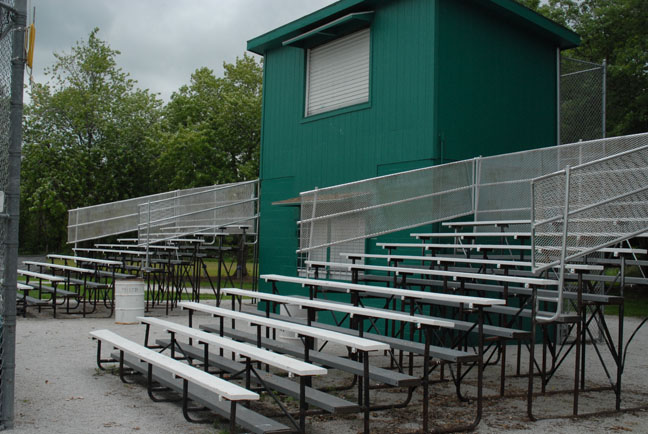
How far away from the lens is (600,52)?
23000 millimetres

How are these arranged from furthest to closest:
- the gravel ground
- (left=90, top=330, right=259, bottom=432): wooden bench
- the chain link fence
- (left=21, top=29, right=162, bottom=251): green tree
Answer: (left=21, top=29, right=162, bottom=251): green tree, the chain link fence, the gravel ground, (left=90, top=330, right=259, bottom=432): wooden bench

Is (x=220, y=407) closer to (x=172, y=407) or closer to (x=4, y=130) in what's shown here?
(x=172, y=407)

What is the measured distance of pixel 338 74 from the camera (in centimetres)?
1298

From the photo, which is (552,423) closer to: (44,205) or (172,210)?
(172,210)

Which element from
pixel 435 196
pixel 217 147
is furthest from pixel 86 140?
pixel 435 196

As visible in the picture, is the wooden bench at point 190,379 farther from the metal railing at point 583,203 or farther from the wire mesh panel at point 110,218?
the wire mesh panel at point 110,218

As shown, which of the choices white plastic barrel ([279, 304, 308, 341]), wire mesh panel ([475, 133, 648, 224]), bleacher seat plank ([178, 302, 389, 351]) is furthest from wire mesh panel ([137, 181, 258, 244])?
bleacher seat plank ([178, 302, 389, 351])

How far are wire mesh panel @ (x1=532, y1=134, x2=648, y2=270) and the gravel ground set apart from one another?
58.8 inches

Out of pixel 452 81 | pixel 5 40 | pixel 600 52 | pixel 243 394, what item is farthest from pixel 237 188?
pixel 600 52

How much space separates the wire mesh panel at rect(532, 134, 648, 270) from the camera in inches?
246

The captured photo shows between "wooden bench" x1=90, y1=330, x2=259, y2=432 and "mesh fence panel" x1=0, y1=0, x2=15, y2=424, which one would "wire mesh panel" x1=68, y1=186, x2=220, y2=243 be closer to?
"wooden bench" x1=90, y1=330, x2=259, y2=432

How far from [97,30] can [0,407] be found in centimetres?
3178

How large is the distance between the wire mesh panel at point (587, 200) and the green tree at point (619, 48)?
49.7 ft

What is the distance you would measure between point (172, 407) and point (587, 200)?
14.7 feet
